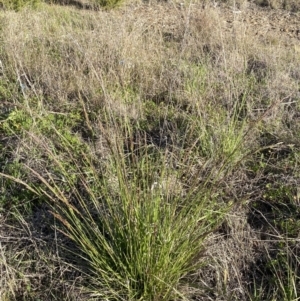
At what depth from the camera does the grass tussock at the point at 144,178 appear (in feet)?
5.73

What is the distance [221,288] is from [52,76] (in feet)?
8.00

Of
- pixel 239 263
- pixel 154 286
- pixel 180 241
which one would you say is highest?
pixel 180 241

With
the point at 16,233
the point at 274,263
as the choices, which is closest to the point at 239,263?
the point at 274,263

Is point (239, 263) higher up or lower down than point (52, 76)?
lower down

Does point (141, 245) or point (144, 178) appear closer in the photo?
point (141, 245)

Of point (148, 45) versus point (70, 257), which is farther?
point (148, 45)

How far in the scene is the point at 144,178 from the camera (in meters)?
1.97

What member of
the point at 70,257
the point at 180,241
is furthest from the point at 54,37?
the point at 180,241

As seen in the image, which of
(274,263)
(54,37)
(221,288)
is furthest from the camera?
(54,37)

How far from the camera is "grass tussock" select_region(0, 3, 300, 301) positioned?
1.75 metres

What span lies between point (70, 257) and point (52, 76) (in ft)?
6.70

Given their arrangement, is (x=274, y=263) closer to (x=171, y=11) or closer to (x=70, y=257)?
(x=70, y=257)

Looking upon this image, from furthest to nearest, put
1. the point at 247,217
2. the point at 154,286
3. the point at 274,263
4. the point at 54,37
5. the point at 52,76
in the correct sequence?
the point at 54,37 → the point at 52,76 → the point at 247,217 → the point at 274,263 → the point at 154,286

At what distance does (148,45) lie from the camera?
14.3 ft
